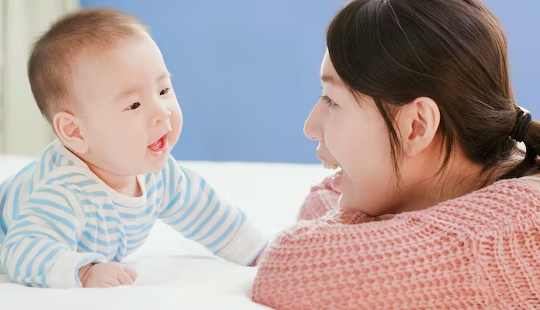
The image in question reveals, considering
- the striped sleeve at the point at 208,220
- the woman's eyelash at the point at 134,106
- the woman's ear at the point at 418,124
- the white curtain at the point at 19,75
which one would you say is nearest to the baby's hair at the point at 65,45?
the woman's eyelash at the point at 134,106

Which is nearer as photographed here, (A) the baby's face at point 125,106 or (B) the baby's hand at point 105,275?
(B) the baby's hand at point 105,275

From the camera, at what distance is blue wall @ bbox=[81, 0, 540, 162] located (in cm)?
370

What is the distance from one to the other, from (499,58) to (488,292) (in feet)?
1.17

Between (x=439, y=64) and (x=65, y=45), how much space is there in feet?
2.04

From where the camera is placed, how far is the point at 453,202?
1.00 metres

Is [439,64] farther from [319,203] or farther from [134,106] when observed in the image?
[319,203]

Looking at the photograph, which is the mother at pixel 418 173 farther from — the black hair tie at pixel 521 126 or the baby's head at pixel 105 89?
the baby's head at pixel 105 89

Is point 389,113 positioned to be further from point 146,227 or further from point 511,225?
point 146,227

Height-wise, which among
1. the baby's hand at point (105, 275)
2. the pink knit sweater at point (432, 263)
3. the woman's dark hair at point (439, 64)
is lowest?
the baby's hand at point (105, 275)

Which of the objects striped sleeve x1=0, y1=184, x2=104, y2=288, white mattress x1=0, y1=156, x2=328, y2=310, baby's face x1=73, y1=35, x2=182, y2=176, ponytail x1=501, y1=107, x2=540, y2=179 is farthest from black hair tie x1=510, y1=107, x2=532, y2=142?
striped sleeve x1=0, y1=184, x2=104, y2=288

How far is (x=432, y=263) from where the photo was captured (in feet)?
3.11

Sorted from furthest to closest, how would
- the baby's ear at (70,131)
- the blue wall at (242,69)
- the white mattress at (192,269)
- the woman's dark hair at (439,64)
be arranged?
1. the blue wall at (242,69)
2. the baby's ear at (70,131)
3. the woman's dark hair at (439,64)
4. the white mattress at (192,269)

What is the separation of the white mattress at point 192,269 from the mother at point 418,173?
12cm

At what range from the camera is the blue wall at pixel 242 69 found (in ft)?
12.1
